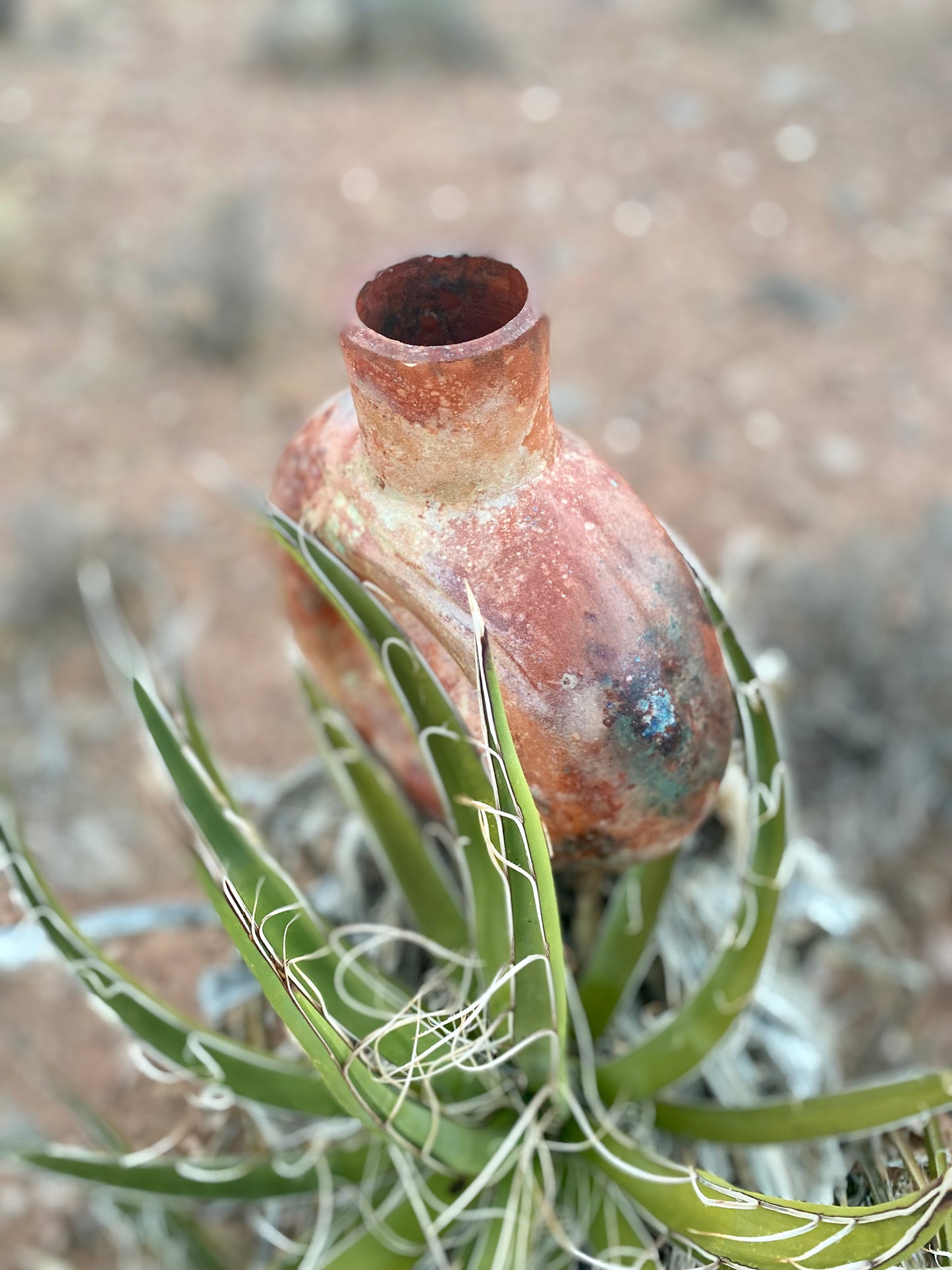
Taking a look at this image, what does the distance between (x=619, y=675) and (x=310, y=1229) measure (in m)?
0.88

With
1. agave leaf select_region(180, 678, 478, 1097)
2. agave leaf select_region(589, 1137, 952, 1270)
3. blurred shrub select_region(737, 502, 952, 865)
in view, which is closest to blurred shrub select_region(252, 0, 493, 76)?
blurred shrub select_region(737, 502, 952, 865)

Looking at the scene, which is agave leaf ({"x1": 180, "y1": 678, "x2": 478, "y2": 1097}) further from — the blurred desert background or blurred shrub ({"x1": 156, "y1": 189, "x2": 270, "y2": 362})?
blurred shrub ({"x1": 156, "y1": 189, "x2": 270, "y2": 362})

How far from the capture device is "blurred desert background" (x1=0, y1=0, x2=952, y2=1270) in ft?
7.28

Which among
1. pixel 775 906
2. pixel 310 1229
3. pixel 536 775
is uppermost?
pixel 536 775

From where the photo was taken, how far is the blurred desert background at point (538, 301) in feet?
7.28

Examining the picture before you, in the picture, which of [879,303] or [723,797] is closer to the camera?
[723,797]

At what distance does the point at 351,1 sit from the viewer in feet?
17.7

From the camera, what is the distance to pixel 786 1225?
0.73 metres

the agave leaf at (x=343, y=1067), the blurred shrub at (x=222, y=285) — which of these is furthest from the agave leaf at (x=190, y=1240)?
the blurred shrub at (x=222, y=285)

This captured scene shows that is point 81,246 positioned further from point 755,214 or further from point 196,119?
point 755,214

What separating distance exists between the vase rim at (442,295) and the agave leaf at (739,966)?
1.22ft

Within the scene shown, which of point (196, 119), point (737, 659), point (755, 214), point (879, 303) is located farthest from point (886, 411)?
point (196, 119)

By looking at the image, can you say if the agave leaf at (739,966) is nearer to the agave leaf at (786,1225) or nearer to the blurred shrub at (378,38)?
the agave leaf at (786,1225)

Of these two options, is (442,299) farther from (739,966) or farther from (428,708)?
(739,966)
